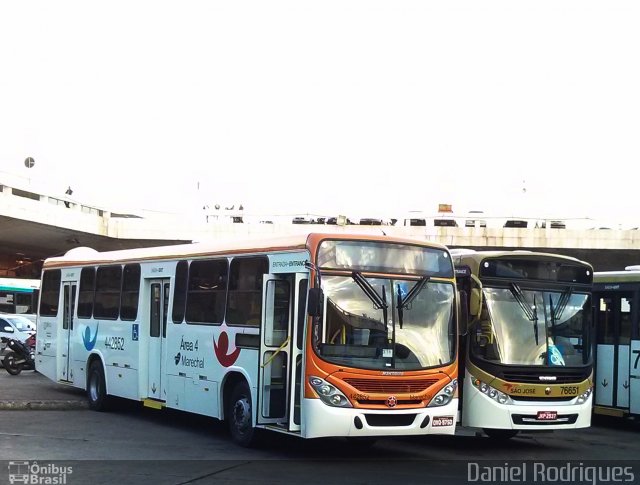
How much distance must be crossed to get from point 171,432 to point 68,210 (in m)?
36.1

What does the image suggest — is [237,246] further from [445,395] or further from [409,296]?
[445,395]

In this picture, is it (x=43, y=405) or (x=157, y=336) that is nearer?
(x=157, y=336)

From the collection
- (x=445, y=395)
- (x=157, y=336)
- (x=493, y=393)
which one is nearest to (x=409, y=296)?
(x=445, y=395)

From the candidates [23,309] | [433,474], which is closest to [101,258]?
[433,474]

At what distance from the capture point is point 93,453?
11.6m

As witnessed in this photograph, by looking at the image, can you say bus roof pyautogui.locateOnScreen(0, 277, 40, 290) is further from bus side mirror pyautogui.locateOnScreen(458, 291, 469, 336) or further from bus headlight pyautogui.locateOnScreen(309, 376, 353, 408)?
bus headlight pyautogui.locateOnScreen(309, 376, 353, 408)

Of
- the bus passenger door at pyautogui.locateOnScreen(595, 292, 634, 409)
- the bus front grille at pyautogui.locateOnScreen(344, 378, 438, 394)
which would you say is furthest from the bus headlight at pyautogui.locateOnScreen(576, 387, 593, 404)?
the bus passenger door at pyautogui.locateOnScreen(595, 292, 634, 409)

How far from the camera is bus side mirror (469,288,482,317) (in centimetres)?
1293

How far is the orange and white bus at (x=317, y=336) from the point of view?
36.4ft

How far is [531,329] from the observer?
42.8 feet

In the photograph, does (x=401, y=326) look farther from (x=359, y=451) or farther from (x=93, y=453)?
(x=93, y=453)

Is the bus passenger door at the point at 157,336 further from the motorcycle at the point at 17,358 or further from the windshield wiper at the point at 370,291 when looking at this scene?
the motorcycle at the point at 17,358

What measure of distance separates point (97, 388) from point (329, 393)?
7.53 m

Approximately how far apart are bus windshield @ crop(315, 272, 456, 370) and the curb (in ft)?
24.1
